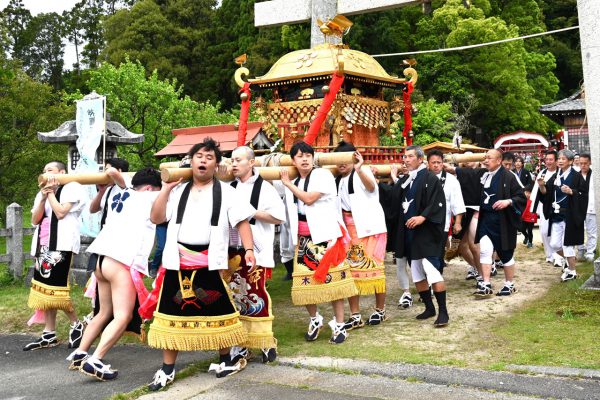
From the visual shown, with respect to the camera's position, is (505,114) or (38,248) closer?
(38,248)

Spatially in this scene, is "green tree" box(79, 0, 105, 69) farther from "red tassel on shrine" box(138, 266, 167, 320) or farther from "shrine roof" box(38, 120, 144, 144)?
"red tassel on shrine" box(138, 266, 167, 320)

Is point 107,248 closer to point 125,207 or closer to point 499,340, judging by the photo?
point 125,207

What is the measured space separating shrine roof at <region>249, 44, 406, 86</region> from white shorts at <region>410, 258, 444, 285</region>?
2777 mm

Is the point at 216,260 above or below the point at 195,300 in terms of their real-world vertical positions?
above

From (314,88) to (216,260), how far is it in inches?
165

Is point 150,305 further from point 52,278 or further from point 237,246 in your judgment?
point 52,278

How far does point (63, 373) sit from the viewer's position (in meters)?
5.07

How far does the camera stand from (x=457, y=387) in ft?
14.2

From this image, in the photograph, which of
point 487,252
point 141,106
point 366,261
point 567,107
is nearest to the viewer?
point 366,261

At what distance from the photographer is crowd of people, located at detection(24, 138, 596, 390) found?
15.0ft

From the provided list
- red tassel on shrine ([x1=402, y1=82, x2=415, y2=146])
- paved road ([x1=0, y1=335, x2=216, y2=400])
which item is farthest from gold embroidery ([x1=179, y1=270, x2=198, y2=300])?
red tassel on shrine ([x1=402, y1=82, x2=415, y2=146])

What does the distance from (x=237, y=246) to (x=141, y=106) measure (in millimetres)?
13642

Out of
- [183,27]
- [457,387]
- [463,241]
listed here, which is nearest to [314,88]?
[463,241]

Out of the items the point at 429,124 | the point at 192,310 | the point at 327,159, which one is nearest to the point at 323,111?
the point at 327,159
